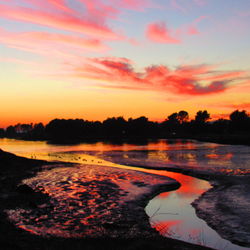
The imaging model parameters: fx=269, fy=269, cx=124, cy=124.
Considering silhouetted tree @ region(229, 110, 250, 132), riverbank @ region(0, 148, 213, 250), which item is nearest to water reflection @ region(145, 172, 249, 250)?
riverbank @ region(0, 148, 213, 250)

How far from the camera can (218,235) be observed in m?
12.3

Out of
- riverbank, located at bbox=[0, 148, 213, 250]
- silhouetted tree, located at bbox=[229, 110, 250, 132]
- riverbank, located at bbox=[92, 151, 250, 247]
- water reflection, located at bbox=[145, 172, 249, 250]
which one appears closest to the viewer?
riverbank, located at bbox=[0, 148, 213, 250]

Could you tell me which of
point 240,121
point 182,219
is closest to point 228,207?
point 182,219

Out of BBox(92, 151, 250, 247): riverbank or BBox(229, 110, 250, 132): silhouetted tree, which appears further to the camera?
BBox(229, 110, 250, 132): silhouetted tree

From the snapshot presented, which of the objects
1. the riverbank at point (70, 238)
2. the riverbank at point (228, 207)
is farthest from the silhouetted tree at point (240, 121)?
the riverbank at point (70, 238)

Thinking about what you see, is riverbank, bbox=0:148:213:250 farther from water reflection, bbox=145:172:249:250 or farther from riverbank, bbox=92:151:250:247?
riverbank, bbox=92:151:250:247

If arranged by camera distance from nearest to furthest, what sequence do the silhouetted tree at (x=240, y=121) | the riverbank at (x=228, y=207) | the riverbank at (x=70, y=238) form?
the riverbank at (x=70, y=238) < the riverbank at (x=228, y=207) < the silhouetted tree at (x=240, y=121)

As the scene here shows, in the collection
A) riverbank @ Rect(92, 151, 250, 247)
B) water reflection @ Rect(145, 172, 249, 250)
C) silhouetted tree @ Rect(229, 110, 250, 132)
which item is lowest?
water reflection @ Rect(145, 172, 249, 250)

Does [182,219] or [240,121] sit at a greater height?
[240,121]

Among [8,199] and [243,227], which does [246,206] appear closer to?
[243,227]

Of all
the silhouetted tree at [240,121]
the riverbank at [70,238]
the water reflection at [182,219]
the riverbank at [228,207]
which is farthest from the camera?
the silhouetted tree at [240,121]

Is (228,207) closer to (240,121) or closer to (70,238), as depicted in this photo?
(70,238)

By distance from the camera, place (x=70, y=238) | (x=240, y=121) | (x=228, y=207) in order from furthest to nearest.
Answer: (x=240, y=121) < (x=228, y=207) < (x=70, y=238)

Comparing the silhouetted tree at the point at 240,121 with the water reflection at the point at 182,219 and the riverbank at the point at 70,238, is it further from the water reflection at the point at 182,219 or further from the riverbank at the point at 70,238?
the riverbank at the point at 70,238
